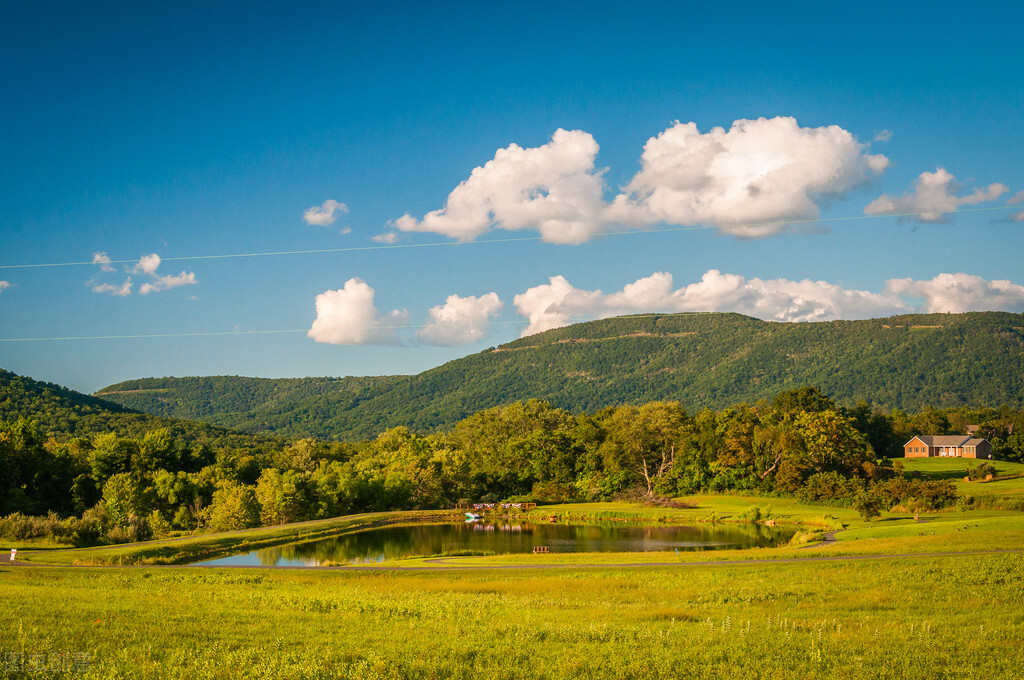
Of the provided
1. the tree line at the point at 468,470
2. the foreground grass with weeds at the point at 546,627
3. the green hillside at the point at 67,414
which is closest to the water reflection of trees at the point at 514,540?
the tree line at the point at 468,470

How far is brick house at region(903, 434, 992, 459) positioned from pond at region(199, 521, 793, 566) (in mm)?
75523

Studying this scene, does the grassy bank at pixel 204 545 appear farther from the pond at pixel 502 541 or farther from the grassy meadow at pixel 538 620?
the grassy meadow at pixel 538 620

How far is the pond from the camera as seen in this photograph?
44344mm

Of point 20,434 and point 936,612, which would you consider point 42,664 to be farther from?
point 20,434

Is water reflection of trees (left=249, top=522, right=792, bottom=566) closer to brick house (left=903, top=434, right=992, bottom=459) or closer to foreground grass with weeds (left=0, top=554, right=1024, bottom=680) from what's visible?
foreground grass with weeds (left=0, top=554, right=1024, bottom=680)

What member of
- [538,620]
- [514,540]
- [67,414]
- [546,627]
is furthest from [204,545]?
[67,414]

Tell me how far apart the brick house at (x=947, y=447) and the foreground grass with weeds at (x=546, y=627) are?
10403 cm

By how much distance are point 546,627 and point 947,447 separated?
123 meters

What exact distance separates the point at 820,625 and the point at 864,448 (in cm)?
6561

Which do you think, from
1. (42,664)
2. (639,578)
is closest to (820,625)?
(639,578)

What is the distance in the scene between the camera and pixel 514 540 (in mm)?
52844

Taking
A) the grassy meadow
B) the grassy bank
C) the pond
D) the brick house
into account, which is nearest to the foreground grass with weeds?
the grassy meadow

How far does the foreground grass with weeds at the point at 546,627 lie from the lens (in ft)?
40.3

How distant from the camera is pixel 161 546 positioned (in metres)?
40.5
